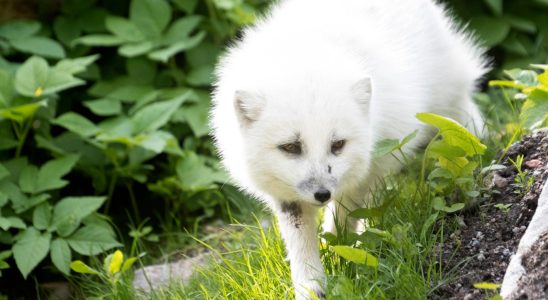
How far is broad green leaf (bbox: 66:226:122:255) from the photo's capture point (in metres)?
5.43

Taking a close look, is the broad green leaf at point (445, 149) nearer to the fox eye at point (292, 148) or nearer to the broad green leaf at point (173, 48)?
the fox eye at point (292, 148)

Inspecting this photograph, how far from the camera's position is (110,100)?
6574 millimetres

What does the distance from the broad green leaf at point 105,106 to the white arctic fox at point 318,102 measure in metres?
1.71

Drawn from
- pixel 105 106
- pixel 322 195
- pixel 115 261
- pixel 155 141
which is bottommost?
pixel 105 106

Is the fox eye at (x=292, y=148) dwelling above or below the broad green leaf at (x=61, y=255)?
above

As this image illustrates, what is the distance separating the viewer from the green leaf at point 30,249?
519cm

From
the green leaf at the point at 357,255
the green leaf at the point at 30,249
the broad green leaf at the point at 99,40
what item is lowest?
the green leaf at the point at 30,249

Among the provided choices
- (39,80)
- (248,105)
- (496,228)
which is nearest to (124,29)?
(39,80)

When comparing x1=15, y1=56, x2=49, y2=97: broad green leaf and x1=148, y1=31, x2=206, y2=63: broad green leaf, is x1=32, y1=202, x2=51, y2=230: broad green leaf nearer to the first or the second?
x1=15, y1=56, x2=49, y2=97: broad green leaf

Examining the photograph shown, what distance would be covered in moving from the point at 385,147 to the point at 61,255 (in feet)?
7.54

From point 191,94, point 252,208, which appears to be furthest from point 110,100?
point 252,208

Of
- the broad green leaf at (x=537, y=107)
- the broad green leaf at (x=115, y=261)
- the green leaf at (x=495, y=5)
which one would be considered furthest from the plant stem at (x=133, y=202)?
the green leaf at (x=495, y=5)

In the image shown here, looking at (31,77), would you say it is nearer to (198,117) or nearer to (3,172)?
(3,172)

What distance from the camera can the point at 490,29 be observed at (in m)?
7.67
